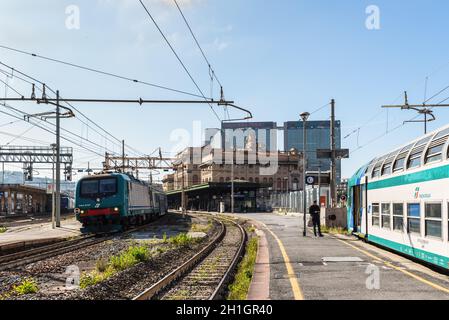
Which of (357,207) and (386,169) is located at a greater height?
(386,169)

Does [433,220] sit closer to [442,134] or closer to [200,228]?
[442,134]

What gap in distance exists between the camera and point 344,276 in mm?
11312

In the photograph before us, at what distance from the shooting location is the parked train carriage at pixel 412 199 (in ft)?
35.9

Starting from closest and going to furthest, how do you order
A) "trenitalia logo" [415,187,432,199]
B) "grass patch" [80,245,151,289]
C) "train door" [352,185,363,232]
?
"trenitalia logo" [415,187,432,199], "grass patch" [80,245,151,289], "train door" [352,185,363,232]

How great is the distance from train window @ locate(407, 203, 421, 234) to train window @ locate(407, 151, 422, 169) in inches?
37.9

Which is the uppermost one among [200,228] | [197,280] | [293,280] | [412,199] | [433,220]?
[412,199]

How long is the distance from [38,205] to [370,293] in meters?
82.0

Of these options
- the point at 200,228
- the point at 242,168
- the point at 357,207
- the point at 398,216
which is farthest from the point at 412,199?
the point at 242,168

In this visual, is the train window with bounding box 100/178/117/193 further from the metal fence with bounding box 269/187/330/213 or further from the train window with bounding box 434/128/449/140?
the train window with bounding box 434/128/449/140

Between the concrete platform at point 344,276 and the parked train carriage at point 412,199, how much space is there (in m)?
0.52

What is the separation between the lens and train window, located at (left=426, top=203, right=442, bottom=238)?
36.1ft

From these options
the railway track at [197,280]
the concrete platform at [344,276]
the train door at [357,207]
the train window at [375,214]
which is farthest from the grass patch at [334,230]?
the railway track at [197,280]

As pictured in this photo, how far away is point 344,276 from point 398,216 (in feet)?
12.7

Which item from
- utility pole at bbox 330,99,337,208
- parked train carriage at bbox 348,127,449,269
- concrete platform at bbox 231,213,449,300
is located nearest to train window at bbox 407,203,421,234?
parked train carriage at bbox 348,127,449,269
